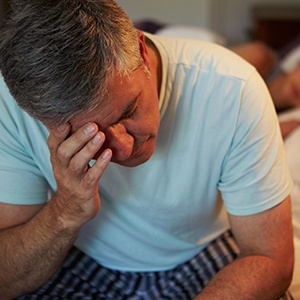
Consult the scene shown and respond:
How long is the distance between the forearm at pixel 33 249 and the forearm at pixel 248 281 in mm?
283

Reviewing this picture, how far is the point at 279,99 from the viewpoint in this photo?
7.09 ft

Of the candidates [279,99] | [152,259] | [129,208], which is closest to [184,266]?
[152,259]

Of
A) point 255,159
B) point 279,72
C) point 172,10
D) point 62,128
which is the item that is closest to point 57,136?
point 62,128

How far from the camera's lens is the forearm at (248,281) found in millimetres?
1115

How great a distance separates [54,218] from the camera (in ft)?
3.58

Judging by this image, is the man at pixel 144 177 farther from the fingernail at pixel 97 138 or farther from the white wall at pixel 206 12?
the white wall at pixel 206 12

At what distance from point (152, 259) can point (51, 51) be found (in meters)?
0.61

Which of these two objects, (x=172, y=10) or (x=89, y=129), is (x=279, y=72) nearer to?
(x=172, y=10)

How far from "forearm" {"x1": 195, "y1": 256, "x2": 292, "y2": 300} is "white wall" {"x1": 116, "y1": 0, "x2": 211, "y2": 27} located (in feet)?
7.85

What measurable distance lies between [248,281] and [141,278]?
0.96 ft

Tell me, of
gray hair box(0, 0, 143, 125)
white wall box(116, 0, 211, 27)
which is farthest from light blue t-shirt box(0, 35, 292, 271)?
white wall box(116, 0, 211, 27)

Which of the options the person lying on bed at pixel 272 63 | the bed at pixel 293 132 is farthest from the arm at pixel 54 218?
the person lying on bed at pixel 272 63

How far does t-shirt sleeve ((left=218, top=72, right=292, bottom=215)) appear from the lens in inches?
43.8

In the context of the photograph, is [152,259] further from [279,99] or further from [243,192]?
[279,99]
